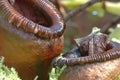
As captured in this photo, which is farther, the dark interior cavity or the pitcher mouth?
the dark interior cavity

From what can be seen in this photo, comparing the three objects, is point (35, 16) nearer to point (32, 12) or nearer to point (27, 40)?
point (32, 12)

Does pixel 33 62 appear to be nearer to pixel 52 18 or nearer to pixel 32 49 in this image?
pixel 32 49

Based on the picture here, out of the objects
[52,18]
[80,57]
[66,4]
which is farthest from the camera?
[66,4]

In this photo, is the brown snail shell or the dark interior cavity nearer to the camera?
the brown snail shell

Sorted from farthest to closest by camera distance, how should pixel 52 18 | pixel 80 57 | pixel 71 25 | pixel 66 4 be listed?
pixel 71 25 < pixel 66 4 < pixel 52 18 < pixel 80 57

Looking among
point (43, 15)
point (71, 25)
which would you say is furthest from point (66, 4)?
point (43, 15)

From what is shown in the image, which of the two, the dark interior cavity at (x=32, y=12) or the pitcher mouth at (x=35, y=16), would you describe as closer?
the pitcher mouth at (x=35, y=16)
